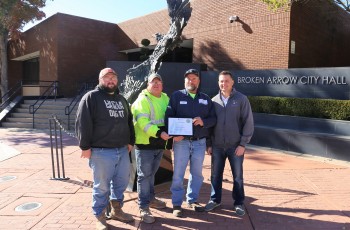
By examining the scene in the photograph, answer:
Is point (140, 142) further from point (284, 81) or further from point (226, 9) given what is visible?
point (226, 9)

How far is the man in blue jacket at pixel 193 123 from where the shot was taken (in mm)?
3871

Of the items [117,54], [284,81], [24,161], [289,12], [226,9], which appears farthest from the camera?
[117,54]

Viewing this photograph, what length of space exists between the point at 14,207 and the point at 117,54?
54.6 feet

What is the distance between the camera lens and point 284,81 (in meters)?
9.77

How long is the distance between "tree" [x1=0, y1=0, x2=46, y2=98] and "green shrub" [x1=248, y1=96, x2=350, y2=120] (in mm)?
12575

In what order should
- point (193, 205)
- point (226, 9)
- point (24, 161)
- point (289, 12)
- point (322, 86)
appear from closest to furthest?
1. point (193, 205)
2. point (24, 161)
3. point (322, 86)
4. point (289, 12)
5. point (226, 9)

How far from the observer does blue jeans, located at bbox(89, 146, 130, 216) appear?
137 inches

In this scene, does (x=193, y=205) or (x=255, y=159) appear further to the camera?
(x=255, y=159)

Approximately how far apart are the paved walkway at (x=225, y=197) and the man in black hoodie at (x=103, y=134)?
0.59 metres

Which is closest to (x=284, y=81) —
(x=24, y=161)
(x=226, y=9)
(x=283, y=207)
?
(x=226, y=9)

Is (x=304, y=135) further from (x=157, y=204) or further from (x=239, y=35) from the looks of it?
(x=239, y=35)

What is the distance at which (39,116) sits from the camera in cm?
1361

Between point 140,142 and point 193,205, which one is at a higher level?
point 140,142

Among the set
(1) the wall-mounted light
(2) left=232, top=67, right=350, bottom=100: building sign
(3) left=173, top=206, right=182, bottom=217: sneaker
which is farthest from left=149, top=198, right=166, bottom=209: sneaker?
(1) the wall-mounted light
